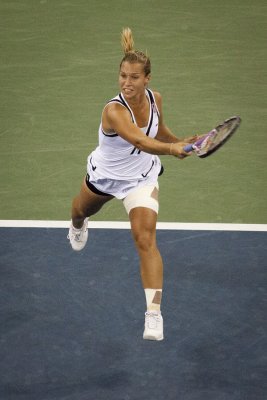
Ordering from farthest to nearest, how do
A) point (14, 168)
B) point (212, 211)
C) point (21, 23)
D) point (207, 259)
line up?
point (21, 23) < point (14, 168) < point (212, 211) < point (207, 259)

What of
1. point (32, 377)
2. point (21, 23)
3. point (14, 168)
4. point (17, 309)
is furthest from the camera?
point (21, 23)

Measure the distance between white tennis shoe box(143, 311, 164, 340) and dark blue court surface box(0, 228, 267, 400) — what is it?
0.58ft

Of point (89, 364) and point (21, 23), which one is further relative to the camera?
point (21, 23)

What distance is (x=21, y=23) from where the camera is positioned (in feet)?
44.0

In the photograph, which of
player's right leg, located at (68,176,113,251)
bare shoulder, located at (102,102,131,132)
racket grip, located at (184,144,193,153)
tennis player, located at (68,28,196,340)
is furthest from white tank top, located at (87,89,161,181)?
racket grip, located at (184,144,193,153)

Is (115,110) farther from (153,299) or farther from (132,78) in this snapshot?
(153,299)

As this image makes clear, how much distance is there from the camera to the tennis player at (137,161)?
698cm

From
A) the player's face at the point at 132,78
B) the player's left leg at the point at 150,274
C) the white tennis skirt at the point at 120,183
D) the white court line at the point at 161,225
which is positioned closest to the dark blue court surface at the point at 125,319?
the white court line at the point at 161,225

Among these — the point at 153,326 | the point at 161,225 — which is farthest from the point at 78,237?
the point at 153,326

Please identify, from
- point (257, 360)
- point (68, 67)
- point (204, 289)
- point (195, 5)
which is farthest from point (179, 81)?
point (257, 360)

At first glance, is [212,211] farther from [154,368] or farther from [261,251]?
[154,368]

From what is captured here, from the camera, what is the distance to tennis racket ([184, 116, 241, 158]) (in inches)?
251

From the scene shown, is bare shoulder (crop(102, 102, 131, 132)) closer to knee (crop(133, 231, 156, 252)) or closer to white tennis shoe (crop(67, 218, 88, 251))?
knee (crop(133, 231, 156, 252))

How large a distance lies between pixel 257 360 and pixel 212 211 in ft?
8.64
